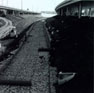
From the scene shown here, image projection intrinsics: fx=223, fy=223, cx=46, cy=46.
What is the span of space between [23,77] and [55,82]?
2419mm

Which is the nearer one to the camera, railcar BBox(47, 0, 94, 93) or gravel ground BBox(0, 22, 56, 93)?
railcar BBox(47, 0, 94, 93)

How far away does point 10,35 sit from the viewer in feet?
122

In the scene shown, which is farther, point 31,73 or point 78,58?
point 31,73

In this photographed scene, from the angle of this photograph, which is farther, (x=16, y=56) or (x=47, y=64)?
(x=16, y=56)

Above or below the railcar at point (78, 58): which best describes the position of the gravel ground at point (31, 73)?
below

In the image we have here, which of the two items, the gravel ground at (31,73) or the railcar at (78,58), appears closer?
the railcar at (78,58)

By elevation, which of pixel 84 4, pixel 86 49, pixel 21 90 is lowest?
pixel 21 90

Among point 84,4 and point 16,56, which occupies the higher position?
point 84,4

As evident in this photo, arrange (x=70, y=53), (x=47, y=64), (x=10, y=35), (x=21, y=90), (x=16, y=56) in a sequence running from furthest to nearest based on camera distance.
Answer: (x=10, y=35)
(x=16, y=56)
(x=47, y=64)
(x=70, y=53)
(x=21, y=90)

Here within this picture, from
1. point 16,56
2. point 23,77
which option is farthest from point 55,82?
point 16,56

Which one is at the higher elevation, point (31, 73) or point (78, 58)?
point (78, 58)

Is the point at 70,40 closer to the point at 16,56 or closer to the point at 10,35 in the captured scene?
the point at 16,56

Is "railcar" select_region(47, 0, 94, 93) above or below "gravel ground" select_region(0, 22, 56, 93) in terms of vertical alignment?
above

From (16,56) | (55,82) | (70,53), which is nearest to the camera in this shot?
(55,82)
